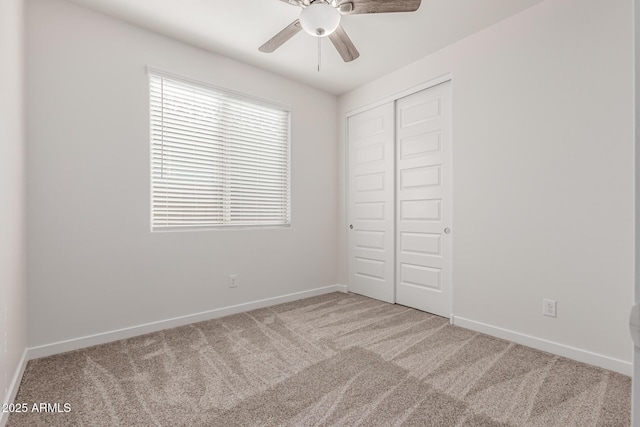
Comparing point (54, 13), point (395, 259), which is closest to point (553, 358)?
point (395, 259)

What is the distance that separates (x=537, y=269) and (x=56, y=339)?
3628mm

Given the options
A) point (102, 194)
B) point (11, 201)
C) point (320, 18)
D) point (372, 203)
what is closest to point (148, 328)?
point (102, 194)

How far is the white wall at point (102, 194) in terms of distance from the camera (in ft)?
7.55

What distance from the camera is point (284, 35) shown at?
2426 mm

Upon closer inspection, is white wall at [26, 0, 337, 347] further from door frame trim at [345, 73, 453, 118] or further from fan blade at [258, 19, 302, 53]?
door frame trim at [345, 73, 453, 118]

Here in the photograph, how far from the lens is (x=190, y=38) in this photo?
290 centimetres

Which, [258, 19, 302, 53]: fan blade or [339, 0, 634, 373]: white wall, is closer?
[339, 0, 634, 373]: white wall

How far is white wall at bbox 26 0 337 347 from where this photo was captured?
7.55 feet

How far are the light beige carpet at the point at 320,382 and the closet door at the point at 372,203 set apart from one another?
3.45 ft

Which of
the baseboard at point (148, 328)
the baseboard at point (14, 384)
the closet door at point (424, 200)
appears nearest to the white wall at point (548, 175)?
the closet door at point (424, 200)

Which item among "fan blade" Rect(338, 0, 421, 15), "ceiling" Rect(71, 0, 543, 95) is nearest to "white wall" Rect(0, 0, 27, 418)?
"ceiling" Rect(71, 0, 543, 95)

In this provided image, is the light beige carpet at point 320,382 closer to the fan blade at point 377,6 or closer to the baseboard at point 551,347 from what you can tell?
the baseboard at point 551,347

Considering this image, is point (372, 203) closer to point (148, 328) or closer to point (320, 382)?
point (320, 382)

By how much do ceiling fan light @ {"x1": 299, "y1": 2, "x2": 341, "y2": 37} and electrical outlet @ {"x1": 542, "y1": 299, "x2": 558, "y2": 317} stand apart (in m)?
2.51
